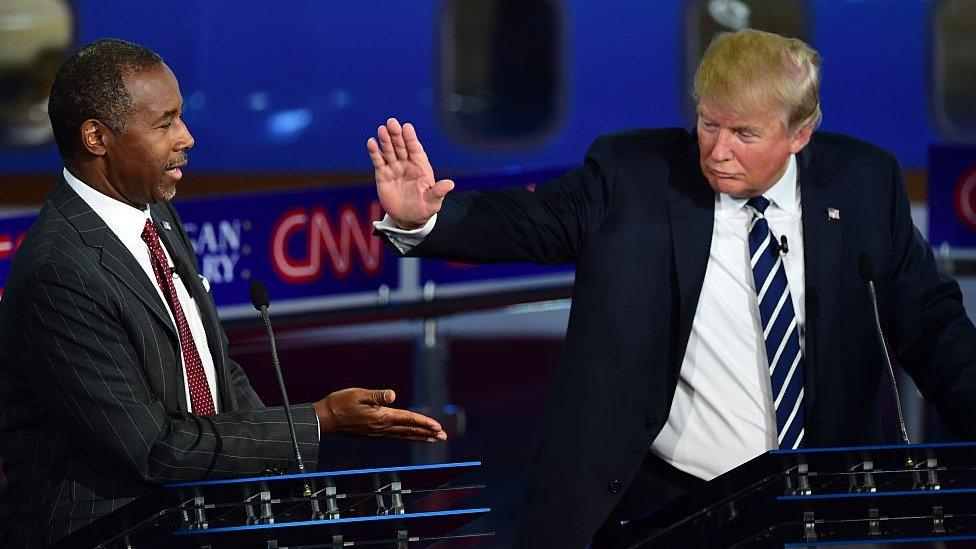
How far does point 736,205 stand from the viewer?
3.38m

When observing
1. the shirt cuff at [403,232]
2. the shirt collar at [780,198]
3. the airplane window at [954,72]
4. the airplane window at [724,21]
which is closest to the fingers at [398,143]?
the shirt cuff at [403,232]

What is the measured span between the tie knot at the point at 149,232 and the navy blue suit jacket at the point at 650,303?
518 mm

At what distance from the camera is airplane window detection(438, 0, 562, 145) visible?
7645mm

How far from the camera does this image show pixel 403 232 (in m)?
3.15

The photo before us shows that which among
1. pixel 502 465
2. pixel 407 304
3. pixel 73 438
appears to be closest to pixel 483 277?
pixel 407 304

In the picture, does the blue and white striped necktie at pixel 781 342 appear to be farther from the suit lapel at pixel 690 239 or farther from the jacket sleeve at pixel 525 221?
the jacket sleeve at pixel 525 221

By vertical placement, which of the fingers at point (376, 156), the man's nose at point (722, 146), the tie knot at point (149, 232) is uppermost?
the fingers at point (376, 156)

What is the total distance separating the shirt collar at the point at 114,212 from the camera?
3.02 metres

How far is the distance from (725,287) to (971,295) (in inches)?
196

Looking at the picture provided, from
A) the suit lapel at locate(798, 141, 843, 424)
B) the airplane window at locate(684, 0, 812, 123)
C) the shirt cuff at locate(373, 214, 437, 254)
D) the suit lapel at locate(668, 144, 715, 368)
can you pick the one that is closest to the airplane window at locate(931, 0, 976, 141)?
the airplane window at locate(684, 0, 812, 123)

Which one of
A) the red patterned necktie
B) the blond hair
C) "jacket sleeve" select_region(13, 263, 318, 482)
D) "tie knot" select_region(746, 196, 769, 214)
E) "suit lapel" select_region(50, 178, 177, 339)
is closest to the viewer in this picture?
"jacket sleeve" select_region(13, 263, 318, 482)

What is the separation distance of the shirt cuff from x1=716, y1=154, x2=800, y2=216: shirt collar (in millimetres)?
652

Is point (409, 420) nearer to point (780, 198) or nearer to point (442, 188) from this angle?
point (442, 188)

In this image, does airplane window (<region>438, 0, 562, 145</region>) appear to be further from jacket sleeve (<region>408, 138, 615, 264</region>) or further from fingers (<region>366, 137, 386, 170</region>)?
fingers (<region>366, 137, 386, 170</region>)
